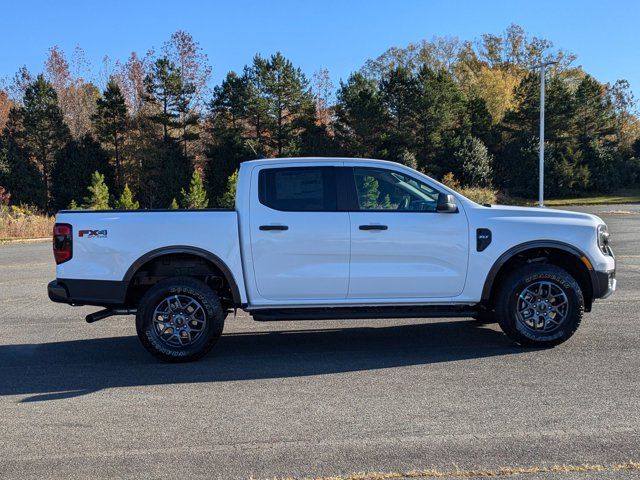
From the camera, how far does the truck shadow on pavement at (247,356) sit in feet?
19.6

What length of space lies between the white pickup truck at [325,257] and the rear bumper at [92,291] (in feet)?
0.03

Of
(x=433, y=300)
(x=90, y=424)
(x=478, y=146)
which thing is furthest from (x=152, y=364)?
(x=478, y=146)

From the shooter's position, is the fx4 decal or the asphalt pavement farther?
the fx4 decal

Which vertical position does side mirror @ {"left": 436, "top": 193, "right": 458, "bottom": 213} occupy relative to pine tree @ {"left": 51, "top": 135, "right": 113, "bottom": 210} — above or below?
below

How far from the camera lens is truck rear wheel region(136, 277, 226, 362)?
21.0 feet

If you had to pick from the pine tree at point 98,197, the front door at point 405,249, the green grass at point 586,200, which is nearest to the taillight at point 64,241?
the front door at point 405,249

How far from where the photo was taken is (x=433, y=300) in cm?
665

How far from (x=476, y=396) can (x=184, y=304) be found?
3063 mm

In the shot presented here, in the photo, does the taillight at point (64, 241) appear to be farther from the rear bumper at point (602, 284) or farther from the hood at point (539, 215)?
the rear bumper at point (602, 284)

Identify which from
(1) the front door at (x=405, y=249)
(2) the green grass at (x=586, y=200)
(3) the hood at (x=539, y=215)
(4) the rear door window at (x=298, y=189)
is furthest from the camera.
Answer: (2) the green grass at (x=586, y=200)

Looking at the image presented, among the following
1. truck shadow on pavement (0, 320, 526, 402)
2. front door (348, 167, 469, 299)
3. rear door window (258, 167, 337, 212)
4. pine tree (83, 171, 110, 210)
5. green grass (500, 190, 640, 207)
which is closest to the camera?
truck shadow on pavement (0, 320, 526, 402)

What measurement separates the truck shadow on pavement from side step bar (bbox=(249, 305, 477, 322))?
45 centimetres

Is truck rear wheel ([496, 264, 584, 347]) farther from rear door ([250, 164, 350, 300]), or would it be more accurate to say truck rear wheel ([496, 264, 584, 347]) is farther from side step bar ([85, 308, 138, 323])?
side step bar ([85, 308, 138, 323])

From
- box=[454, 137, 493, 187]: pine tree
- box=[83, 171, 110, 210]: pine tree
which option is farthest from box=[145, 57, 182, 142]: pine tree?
box=[454, 137, 493, 187]: pine tree
